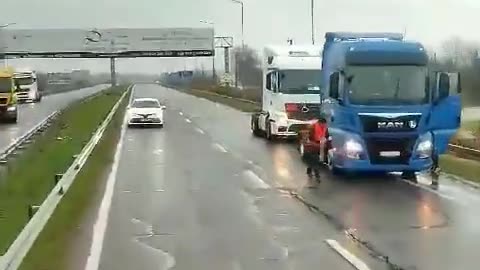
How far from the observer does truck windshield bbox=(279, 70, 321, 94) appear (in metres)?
31.9

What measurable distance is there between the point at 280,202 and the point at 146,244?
4846 mm

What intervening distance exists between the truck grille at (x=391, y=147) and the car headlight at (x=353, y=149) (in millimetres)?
197

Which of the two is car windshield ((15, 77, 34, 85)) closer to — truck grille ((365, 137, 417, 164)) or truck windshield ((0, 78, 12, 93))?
truck windshield ((0, 78, 12, 93))

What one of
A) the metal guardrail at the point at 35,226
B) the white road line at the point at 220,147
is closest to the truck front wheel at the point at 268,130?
the white road line at the point at 220,147

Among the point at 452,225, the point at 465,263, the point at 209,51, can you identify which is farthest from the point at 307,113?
the point at 209,51

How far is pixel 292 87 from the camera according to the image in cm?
3222

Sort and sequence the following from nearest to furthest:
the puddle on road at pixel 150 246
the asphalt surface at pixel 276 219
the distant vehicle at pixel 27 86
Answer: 1. the puddle on road at pixel 150 246
2. the asphalt surface at pixel 276 219
3. the distant vehicle at pixel 27 86

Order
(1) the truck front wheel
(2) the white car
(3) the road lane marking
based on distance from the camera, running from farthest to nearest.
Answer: (2) the white car, (1) the truck front wheel, (3) the road lane marking

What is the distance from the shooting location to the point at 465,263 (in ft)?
33.5

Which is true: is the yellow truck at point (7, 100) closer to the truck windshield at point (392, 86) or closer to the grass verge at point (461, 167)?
the grass verge at point (461, 167)

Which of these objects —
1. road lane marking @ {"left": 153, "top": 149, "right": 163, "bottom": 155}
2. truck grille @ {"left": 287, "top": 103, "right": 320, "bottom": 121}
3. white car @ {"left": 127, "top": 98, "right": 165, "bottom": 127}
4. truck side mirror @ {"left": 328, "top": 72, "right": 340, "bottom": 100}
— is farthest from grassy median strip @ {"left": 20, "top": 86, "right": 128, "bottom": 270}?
white car @ {"left": 127, "top": 98, "right": 165, "bottom": 127}

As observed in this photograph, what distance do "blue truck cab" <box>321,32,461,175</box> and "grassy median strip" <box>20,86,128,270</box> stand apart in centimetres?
576

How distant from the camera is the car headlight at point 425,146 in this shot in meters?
19.5

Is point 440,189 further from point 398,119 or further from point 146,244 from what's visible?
point 146,244
